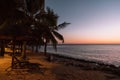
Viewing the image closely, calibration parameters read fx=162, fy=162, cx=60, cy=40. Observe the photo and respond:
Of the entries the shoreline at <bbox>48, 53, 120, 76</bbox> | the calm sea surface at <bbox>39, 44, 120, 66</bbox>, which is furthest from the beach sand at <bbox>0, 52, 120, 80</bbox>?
the calm sea surface at <bbox>39, 44, 120, 66</bbox>

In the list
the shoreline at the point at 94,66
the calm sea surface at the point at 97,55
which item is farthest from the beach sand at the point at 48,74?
the calm sea surface at the point at 97,55

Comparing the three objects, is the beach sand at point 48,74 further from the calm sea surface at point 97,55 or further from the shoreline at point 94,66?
the calm sea surface at point 97,55

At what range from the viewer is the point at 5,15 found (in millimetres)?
13039

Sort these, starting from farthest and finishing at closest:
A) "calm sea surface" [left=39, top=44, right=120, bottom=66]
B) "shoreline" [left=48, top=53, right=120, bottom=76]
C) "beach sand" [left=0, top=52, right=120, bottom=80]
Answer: "calm sea surface" [left=39, top=44, right=120, bottom=66] < "shoreline" [left=48, top=53, right=120, bottom=76] < "beach sand" [left=0, top=52, right=120, bottom=80]

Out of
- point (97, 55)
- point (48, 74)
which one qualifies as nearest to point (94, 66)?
point (48, 74)

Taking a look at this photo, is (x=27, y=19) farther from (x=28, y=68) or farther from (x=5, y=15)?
(x=28, y=68)

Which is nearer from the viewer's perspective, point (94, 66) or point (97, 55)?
point (94, 66)

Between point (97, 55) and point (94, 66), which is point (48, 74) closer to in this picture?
point (94, 66)

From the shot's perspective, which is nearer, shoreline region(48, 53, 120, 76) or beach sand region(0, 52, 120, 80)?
beach sand region(0, 52, 120, 80)

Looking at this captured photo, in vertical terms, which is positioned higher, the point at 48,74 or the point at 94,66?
the point at 48,74

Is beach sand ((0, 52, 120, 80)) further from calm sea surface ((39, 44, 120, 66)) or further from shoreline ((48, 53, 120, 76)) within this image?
calm sea surface ((39, 44, 120, 66))

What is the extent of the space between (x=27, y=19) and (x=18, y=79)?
7.77 meters

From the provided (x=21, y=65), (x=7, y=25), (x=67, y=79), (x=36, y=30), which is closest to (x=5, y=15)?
(x=7, y=25)

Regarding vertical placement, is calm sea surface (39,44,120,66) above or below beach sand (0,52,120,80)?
below
